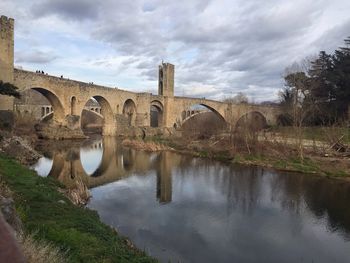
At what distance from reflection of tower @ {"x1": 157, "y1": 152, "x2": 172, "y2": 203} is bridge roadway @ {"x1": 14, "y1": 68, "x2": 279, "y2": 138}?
49.6 ft

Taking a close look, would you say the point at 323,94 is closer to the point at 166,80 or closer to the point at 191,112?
the point at 166,80

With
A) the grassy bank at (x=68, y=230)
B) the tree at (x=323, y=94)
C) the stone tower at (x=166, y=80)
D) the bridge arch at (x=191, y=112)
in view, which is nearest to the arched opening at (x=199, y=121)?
the bridge arch at (x=191, y=112)

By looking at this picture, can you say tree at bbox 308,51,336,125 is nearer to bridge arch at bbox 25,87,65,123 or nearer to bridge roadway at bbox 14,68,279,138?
bridge roadway at bbox 14,68,279,138

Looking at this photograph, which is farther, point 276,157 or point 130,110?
point 130,110

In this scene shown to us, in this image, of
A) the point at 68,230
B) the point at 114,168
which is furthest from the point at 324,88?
the point at 68,230

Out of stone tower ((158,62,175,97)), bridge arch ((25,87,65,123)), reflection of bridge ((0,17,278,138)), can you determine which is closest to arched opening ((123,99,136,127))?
reflection of bridge ((0,17,278,138))

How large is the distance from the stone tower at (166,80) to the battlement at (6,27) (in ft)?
105

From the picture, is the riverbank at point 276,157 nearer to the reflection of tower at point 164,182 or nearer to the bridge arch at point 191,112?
the reflection of tower at point 164,182

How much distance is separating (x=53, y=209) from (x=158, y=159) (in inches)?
694

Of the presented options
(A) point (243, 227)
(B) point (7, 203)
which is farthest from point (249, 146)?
(B) point (7, 203)

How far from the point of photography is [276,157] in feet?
81.2

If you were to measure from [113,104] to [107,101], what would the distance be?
1.30 m

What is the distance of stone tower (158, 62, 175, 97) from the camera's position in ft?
198

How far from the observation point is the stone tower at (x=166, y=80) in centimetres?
6025
